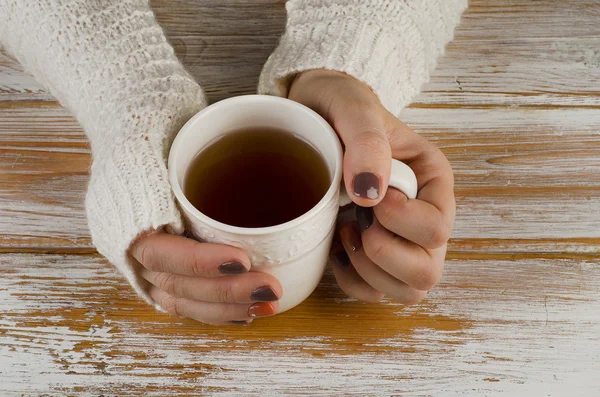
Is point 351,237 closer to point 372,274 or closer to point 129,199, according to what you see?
point 372,274

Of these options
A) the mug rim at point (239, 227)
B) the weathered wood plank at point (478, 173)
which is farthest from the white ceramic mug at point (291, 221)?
the weathered wood plank at point (478, 173)

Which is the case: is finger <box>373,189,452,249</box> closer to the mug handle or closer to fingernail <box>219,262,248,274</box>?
the mug handle

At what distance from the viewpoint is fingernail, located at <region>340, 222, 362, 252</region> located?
514 millimetres

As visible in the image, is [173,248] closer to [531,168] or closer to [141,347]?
[141,347]

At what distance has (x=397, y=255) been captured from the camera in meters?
0.47

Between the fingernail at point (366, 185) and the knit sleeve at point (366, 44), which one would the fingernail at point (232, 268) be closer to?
the fingernail at point (366, 185)

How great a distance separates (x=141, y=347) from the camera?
1.74ft

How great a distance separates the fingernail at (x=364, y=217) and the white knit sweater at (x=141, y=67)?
0.12m

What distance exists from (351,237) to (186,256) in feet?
0.50

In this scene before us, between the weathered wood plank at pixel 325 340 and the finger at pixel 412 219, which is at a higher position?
the finger at pixel 412 219

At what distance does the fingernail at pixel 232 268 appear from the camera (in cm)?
42

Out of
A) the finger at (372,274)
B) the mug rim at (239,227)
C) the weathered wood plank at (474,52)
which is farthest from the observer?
the weathered wood plank at (474,52)

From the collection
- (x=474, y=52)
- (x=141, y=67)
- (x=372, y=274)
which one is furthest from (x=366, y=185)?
(x=474, y=52)

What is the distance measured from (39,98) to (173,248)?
335 mm
